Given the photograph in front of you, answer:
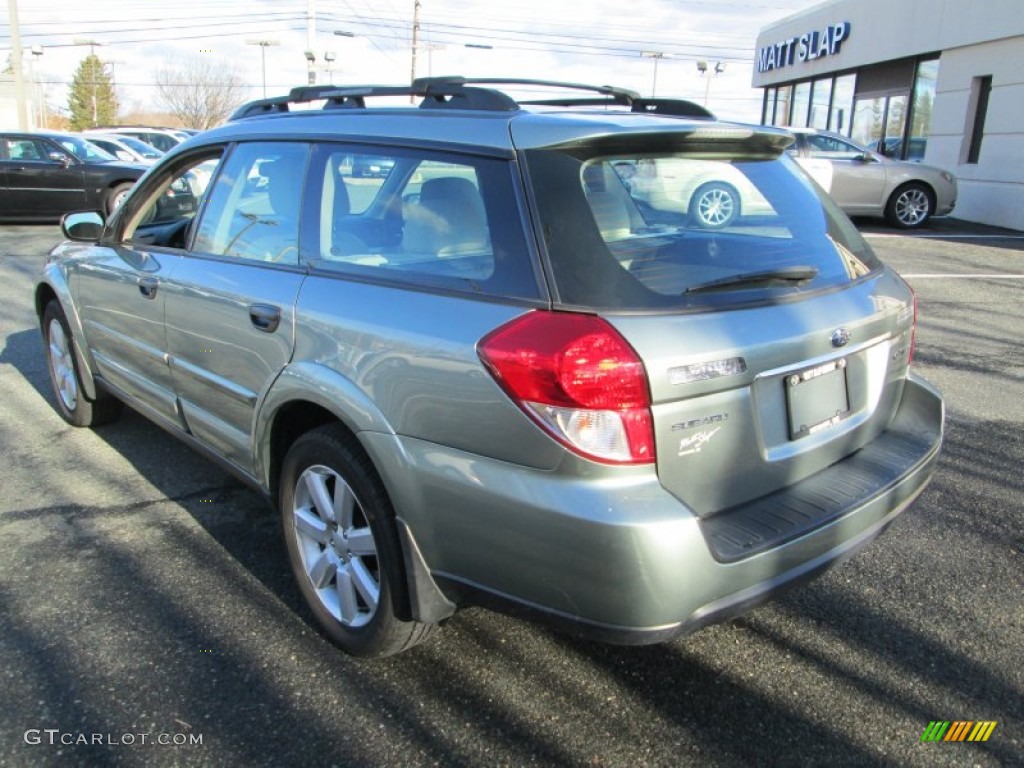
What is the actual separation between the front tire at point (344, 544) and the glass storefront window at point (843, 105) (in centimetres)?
2196

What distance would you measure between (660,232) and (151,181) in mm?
2573

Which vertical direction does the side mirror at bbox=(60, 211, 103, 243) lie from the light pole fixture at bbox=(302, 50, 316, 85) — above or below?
below

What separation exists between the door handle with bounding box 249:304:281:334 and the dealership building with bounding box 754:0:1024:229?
16.3 m

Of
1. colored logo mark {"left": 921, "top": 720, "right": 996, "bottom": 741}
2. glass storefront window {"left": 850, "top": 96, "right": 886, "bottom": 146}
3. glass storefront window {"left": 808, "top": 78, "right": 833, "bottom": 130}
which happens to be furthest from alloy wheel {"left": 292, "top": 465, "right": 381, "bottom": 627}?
glass storefront window {"left": 808, "top": 78, "right": 833, "bottom": 130}

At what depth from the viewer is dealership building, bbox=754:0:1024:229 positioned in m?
15.8

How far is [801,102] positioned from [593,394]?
26.2 meters

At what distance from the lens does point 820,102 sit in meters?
23.9

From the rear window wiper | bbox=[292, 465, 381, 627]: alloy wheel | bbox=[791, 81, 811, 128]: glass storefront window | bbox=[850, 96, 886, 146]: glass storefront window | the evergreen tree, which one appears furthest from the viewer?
the evergreen tree

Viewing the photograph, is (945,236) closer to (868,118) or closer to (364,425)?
(868,118)

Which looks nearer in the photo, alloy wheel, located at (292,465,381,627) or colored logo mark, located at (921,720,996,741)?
colored logo mark, located at (921,720,996,741)

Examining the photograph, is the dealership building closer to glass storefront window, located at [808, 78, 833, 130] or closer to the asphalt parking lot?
glass storefront window, located at [808, 78, 833, 130]

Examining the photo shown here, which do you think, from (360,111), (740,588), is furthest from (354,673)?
(360,111)

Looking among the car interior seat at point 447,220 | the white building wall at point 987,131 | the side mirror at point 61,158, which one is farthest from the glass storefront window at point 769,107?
the car interior seat at point 447,220

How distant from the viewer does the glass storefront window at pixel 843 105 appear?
2207 cm
